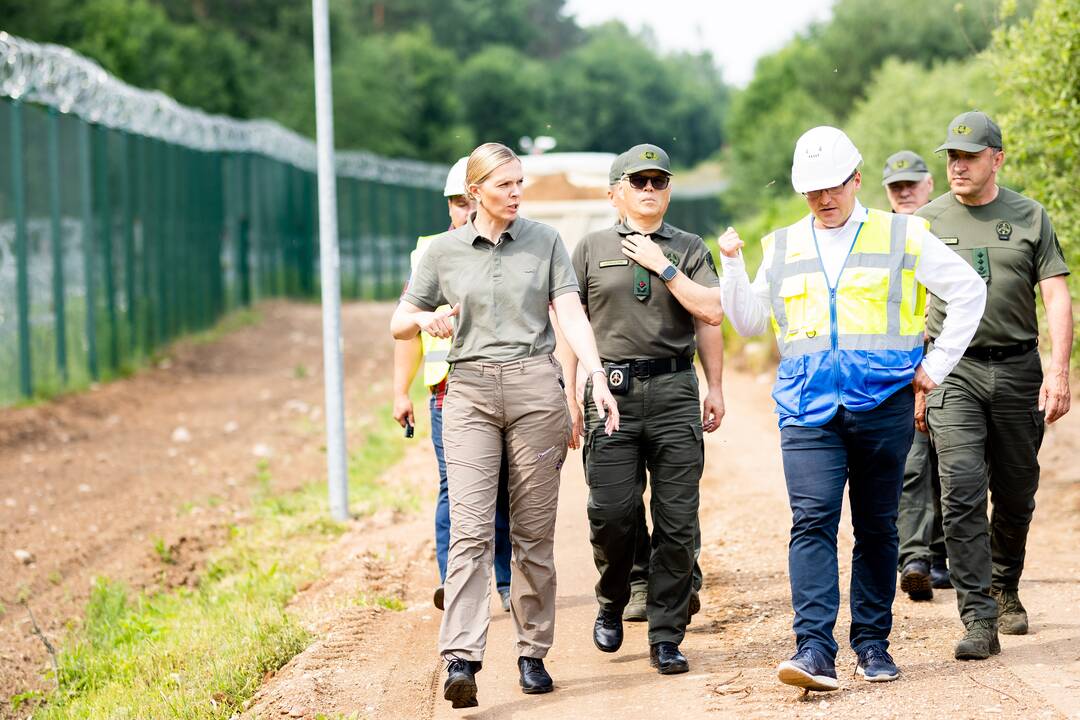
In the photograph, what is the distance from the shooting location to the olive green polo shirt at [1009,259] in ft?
20.3

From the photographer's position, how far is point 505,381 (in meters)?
5.58

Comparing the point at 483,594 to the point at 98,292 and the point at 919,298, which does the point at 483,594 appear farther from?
the point at 98,292

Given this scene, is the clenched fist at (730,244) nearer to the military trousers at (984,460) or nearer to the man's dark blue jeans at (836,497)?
the man's dark blue jeans at (836,497)

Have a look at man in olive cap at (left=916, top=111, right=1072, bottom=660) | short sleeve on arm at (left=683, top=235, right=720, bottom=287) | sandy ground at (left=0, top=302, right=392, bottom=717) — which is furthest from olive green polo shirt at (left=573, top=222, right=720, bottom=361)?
sandy ground at (left=0, top=302, right=392, bottom=717)

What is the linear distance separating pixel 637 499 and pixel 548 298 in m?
0.95

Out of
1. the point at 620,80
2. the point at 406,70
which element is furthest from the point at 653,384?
the point at 620,80

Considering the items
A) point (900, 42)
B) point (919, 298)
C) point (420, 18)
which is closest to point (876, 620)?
point (919, 298)

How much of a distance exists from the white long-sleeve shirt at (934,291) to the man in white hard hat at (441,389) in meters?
1.56

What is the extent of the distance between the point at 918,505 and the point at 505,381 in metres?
2.73

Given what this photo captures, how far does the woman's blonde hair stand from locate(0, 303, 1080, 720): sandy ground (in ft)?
6.49

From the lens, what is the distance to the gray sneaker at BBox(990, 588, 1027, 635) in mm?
6312

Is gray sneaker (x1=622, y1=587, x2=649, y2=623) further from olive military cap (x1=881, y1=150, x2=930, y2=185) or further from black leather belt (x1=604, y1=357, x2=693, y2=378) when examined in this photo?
olive military cap (x1=881, y1=150, x2=930, y2=185)

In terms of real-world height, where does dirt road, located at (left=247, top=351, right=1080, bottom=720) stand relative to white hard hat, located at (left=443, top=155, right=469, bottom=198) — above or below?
below

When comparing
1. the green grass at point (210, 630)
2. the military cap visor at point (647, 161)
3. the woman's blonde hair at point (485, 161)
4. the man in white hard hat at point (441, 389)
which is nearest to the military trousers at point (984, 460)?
the military cap visor at point (647, 161)
